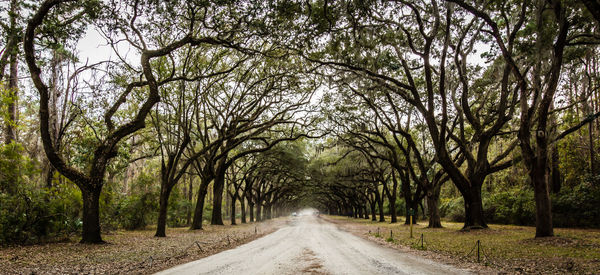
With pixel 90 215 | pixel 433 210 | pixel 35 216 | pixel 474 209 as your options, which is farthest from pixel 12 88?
pixel 433 210

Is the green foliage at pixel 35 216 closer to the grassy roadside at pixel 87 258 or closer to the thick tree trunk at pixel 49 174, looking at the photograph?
the grassy roadside at pixel 87 258

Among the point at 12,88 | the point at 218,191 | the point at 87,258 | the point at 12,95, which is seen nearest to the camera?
the point at 87,258

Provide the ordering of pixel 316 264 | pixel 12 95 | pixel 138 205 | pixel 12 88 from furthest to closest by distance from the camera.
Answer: pixel 138 205, pixel 12 88, pixel 12 95, pixel 316 264

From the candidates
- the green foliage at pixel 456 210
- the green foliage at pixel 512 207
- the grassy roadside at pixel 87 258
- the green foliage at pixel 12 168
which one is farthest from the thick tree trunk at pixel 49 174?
the green foliage at pixel 456 210

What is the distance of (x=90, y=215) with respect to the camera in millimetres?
11898

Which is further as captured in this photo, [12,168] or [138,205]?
[138,205]

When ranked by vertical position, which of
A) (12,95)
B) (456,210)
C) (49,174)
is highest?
(12,95)

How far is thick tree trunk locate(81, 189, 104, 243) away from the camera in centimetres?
1182

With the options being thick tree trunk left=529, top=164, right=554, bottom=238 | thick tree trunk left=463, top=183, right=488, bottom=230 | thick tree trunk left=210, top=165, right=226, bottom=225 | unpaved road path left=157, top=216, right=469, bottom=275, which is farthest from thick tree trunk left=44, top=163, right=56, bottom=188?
thick tree trunk left=529, top=164, right=554, bottom=238

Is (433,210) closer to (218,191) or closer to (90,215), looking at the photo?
(218,191)

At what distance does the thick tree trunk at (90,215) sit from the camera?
11820 mm

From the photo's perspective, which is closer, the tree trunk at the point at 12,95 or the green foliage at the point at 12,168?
the tree trunk at the point at 12,95

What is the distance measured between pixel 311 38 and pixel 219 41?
345cm

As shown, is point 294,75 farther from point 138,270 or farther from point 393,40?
point 138,270
